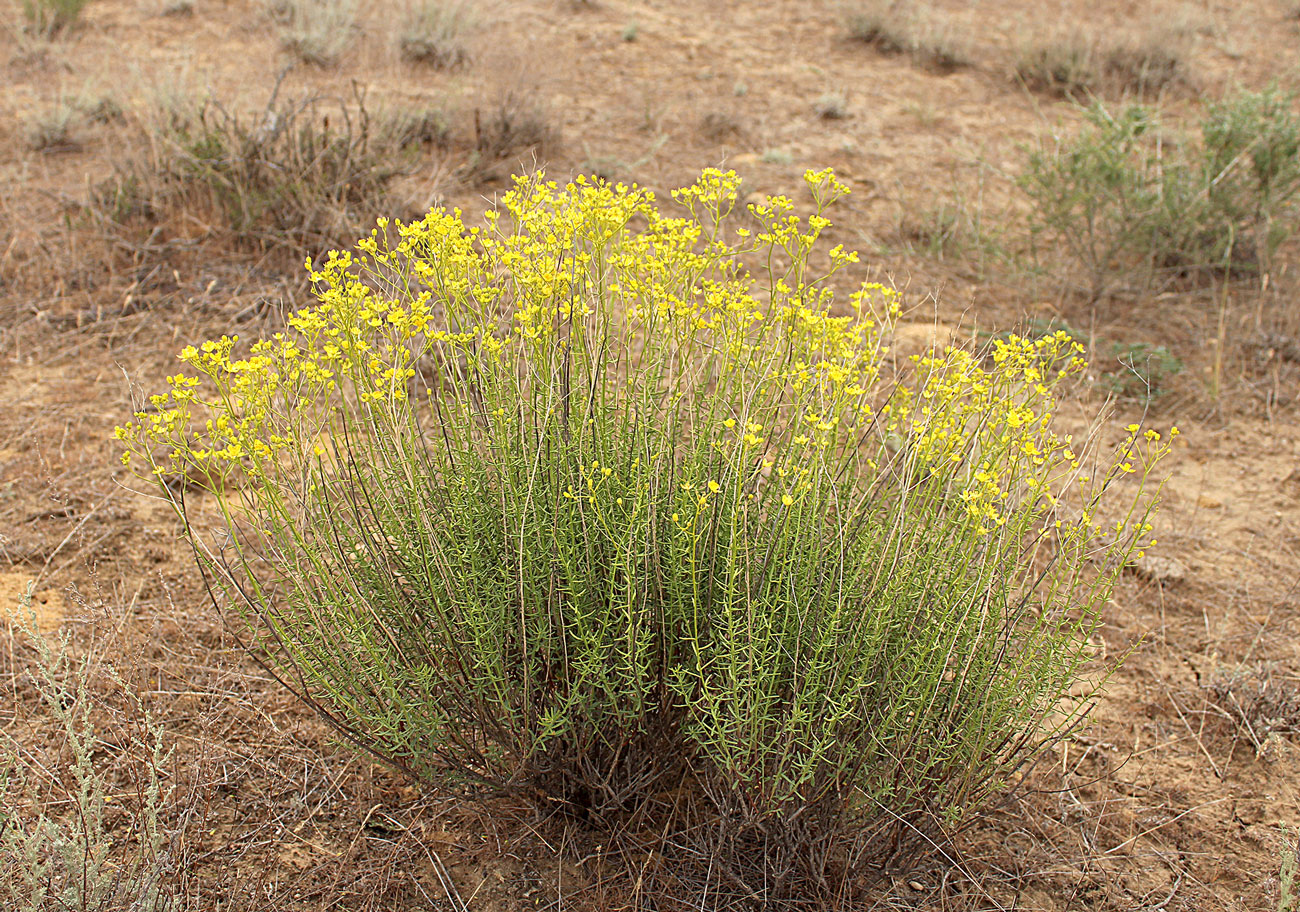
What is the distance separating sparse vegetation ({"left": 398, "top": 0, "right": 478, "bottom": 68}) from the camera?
7.36 meters

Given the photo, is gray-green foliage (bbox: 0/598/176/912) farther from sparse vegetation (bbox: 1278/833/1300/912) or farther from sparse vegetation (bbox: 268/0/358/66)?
sparse vegetation (bbox: 268/0/358/66)

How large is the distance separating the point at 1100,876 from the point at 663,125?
5517 mm

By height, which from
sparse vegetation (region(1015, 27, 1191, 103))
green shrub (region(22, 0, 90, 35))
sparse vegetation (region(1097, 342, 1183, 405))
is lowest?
sparse vegetation (region(1097, 342, 1183, 405))

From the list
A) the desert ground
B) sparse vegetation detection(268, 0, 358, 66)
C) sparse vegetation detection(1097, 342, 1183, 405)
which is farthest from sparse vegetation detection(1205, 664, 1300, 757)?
sparse vegetation detection(268, 0, 358, 66)

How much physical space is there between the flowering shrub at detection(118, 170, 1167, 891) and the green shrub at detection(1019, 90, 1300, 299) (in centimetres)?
337

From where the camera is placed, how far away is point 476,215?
5.46m

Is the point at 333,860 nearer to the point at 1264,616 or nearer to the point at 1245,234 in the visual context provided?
the point at 1264,616

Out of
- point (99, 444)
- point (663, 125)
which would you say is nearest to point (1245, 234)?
point (663, 125)

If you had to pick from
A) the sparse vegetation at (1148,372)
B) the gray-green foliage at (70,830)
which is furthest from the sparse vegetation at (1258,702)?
the gray-green foliage at (70,830)

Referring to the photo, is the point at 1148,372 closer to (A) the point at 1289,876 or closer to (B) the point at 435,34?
(A) the point at 1289,876

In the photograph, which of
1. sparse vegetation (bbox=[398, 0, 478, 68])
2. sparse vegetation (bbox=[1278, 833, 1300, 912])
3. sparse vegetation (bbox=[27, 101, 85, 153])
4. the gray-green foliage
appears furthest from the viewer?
sparse vegetation (bbox=[398, 0, 478, 68])

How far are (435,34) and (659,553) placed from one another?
6.45 m

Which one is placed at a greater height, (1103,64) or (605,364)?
(1103,64)

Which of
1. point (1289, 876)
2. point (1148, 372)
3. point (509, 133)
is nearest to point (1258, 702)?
point (1289, 876)
